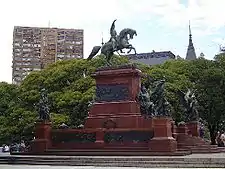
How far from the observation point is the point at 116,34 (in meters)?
28.2

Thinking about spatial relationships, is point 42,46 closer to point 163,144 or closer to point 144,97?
point 144,97

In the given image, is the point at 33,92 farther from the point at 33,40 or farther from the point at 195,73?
the point at 33,40

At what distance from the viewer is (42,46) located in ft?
395

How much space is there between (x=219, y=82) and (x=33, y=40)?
290 feet

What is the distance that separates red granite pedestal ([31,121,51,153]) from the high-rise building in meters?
89.9

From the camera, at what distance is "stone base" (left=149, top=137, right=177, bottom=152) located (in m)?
21.8

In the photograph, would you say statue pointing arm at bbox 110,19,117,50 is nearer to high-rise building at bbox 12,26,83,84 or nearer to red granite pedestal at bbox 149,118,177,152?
red granite pedestal at bbox 149,118,177,152

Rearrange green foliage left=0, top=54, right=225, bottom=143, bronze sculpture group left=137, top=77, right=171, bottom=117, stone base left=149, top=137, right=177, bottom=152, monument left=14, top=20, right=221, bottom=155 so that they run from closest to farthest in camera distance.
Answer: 1. stone base left=149, top=137, right=177, bottom=152
2. monument left=14, top=20, right=221, bottom=155
3. bronze sculpture group left=137, top=77, right=171, bottom=117
4. green foliage left=0, top=54, right=225, bottom=143

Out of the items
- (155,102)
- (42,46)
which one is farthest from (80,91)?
(42,46)

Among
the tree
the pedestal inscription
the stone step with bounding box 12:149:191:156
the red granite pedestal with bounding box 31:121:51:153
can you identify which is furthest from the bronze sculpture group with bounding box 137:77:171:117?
the tree

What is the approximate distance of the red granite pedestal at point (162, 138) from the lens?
21859 mm

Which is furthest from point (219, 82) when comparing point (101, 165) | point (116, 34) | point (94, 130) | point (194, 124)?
point (101, 165)

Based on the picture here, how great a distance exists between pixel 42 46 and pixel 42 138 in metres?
96.5

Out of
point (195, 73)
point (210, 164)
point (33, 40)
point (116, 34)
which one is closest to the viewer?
point (210, 164)
